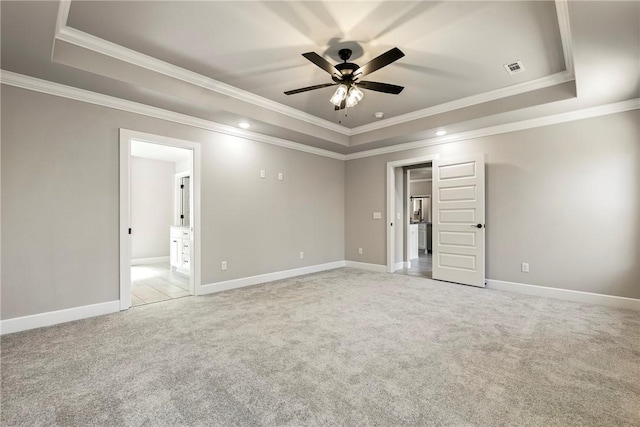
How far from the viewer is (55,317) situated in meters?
3.15

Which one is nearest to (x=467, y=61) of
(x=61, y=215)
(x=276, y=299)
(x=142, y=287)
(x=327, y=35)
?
(x=327, y=35)

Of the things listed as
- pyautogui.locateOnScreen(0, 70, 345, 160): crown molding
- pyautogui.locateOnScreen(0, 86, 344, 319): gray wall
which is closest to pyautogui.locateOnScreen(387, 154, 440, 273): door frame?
pyautogui.locateOnScreen(0, 70, 345, 160): crown molding

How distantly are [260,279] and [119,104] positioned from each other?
313 cm

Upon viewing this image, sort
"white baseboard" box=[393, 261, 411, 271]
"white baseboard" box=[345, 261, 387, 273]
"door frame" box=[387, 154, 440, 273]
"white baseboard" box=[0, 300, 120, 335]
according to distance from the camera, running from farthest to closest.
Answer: "white baseboard" box=[393, 261, 411, 271] < "white baseboard" box=[345, 261, 387, 273] < "door frame" box=[387, 154, 440, 273] < "white baseboard" box=[0, 300, 120, 335]

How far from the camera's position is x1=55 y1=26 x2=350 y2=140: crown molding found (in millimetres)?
2734

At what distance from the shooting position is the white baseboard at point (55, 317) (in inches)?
115

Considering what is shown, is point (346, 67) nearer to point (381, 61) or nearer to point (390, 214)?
point (381, 61)

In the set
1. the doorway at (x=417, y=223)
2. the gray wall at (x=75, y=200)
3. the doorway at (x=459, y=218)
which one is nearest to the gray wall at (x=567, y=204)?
the doorway at (x=459, y=218)

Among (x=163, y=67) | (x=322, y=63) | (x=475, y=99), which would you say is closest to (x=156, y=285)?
(x=163, y=67)

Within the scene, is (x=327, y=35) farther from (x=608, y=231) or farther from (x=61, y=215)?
(x=608, y=231)

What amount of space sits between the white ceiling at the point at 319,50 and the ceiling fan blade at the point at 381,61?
292 mm

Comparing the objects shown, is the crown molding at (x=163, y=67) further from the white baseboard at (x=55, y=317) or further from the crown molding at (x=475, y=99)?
the white baseboard at (x=55, y=317)

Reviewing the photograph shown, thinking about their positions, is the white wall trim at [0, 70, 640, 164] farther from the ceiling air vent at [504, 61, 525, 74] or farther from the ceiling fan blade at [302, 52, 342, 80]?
the ceiling fan blade at [302, 52, 342, 80]

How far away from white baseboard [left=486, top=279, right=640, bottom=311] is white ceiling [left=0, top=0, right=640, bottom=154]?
240cm
